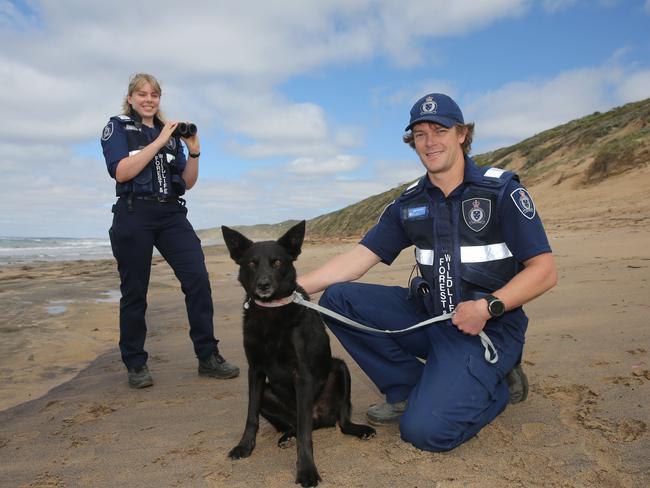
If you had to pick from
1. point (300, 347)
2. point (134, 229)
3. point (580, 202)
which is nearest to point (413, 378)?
point (300, 347)

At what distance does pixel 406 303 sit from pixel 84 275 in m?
11.6

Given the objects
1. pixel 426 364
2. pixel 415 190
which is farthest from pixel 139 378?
pixel 415 190

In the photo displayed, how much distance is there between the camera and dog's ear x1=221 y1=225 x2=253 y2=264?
2.99 metres

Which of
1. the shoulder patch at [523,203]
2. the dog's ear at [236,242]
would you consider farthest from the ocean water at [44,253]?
the shoulder patch at [523,203]

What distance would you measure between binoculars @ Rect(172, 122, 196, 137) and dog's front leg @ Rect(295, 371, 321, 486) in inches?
94.3

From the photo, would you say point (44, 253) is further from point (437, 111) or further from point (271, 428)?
point (437, 111)

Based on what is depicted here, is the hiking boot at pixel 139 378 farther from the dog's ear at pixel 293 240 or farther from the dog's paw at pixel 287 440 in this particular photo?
the dog's ear at pixel 293 240

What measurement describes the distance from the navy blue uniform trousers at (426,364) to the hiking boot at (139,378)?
1638 mm

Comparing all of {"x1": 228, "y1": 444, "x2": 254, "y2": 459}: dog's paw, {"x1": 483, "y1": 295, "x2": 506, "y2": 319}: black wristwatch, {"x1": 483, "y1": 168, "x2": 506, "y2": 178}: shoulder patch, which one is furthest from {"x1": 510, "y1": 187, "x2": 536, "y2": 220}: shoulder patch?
{"x1": 228, "y1": 444, "x2": 254, "y2": 459}: dog's paw

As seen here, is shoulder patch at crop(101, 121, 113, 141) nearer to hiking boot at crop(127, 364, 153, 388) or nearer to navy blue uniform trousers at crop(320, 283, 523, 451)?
hiking boot at crop(127, 364, 153, 388)

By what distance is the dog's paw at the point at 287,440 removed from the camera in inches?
109

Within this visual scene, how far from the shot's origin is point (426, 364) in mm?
2941

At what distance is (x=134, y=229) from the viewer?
3.92 m

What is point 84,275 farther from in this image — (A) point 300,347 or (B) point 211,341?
(A) point 300,347
